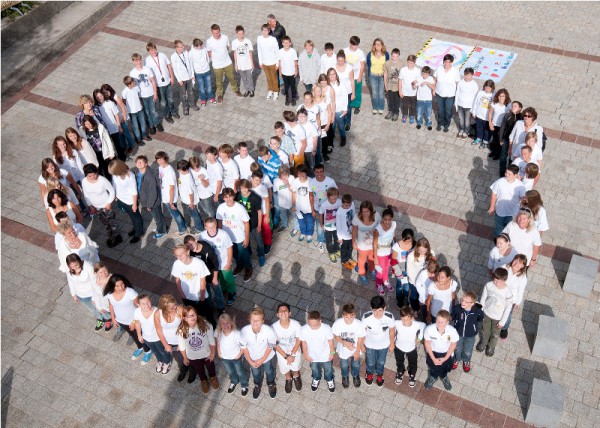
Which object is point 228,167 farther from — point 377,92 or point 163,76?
point 377,92

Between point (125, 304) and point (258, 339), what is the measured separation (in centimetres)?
210

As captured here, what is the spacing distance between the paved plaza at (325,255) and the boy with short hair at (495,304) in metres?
0.62

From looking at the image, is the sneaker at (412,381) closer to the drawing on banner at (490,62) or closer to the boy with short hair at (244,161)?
the boy with short hair at (244,161)

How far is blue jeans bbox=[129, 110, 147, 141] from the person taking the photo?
1320 centimetres

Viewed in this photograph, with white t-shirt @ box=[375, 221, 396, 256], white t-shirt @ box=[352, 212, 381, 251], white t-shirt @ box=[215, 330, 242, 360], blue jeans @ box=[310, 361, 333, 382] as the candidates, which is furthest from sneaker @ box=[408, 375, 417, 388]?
white t-shirt @ box=[215, 330, 242, 360]

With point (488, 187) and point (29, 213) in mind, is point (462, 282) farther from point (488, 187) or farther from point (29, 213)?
point (29, 213)

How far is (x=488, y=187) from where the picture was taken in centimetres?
1202

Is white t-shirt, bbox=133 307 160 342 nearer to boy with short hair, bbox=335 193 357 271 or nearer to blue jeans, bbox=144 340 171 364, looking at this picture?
blue jeans, bbox=144 340 171 364

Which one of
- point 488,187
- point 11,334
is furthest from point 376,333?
point 11,334

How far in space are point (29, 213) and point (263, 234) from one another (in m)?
5.21

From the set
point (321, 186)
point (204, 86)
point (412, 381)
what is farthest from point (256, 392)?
point (204, 86)

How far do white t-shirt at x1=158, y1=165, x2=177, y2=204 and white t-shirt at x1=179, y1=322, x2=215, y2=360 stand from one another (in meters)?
3.33

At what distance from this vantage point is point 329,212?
32.5 feet

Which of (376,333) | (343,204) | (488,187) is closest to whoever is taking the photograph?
(376,333)
